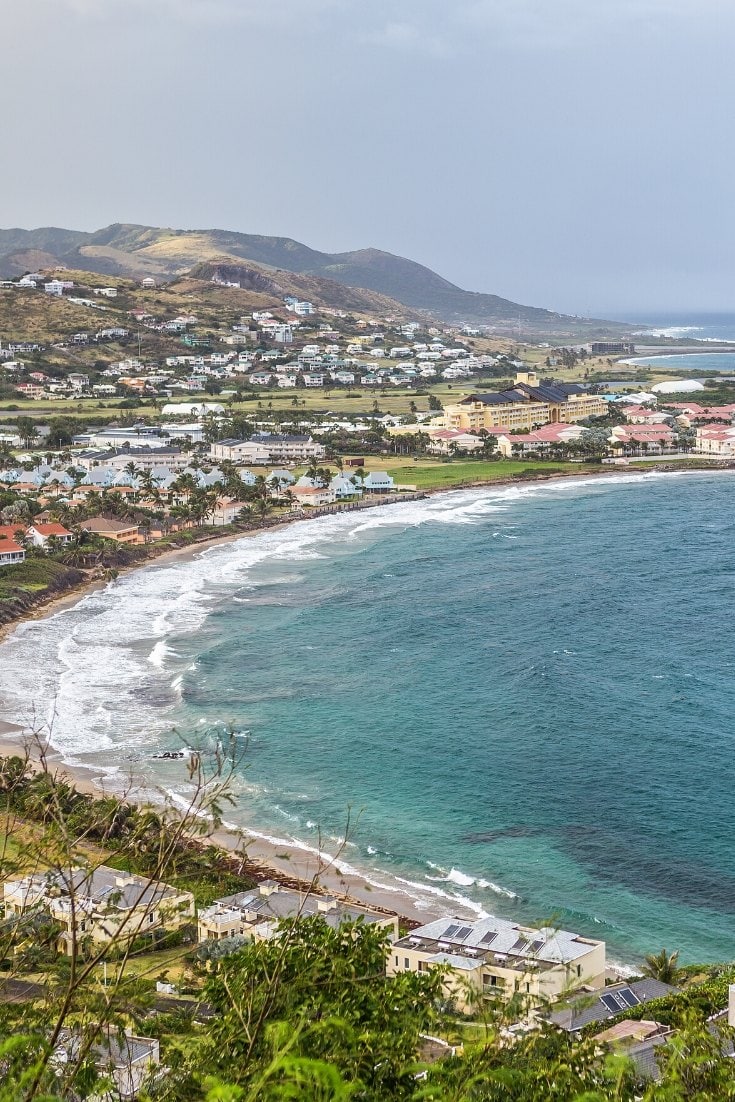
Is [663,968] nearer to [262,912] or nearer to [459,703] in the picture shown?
[262,912]

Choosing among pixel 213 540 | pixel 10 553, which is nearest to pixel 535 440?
pixel 213 540

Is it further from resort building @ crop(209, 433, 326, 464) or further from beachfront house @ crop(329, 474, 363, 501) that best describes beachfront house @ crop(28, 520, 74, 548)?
resort building @ crop(209, 433, 326, 464)

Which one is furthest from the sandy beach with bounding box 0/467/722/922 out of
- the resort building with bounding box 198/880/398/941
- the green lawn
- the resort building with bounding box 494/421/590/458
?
the resort building with bounding box 494/421/590/458

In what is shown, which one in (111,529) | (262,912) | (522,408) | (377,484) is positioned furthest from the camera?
(522,408)

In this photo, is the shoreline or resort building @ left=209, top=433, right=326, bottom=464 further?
resort building @ left=209, top=433, right=326, bottom=464

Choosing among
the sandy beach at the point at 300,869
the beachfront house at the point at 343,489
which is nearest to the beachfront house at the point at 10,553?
the beachfront house at the point at 343,489

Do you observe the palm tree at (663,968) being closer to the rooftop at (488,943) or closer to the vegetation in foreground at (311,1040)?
the rooftop at (488,943)

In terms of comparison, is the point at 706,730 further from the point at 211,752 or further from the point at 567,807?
the point at 211,752
